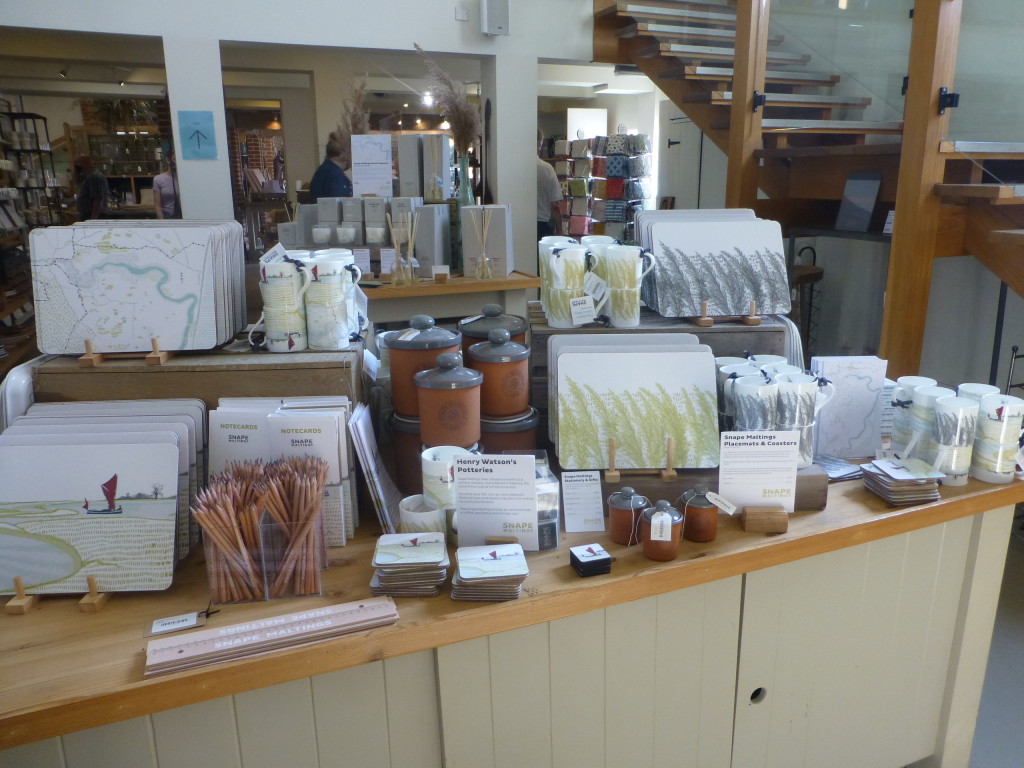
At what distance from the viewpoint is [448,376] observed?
1505mm

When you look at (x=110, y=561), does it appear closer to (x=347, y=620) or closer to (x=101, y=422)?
(x=101, y=422)

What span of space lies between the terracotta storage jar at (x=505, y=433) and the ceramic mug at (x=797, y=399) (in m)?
0.53

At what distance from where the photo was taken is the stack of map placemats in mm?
1577

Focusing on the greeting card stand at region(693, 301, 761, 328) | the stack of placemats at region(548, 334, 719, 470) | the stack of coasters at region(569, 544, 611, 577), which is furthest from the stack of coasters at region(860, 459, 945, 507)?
the stack of coasters at region(569, 544, 611, 577)

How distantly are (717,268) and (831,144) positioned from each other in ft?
10.7

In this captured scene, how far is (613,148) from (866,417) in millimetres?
6003

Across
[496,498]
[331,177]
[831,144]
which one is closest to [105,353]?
[496,498]

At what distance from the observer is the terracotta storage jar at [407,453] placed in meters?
1.61

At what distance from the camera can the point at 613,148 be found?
731 cm

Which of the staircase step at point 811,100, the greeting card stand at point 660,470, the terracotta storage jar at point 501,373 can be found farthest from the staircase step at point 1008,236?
the terracotta storage jar at point 501,373

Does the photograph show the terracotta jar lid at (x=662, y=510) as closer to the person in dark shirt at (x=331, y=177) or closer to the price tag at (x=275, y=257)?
the price tag at (x=275, y=257)

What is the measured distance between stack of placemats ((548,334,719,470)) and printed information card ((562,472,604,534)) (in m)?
0.03

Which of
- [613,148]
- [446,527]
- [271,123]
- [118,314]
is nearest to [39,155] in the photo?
[271,123]

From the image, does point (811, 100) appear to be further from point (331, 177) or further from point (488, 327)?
point (488, 327)
